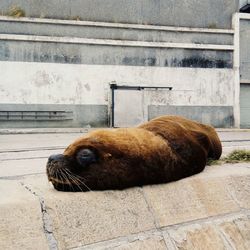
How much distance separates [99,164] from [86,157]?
0.35 ft

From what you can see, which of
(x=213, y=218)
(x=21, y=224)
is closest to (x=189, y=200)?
(x=213, y=218)

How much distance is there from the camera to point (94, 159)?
11.0ft

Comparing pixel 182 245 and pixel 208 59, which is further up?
pixel 208 59

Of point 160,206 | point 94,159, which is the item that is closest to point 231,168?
point 160,206

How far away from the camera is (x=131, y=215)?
3.27 meters

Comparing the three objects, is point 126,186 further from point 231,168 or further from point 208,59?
point 208,59

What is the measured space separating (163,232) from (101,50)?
18.0m

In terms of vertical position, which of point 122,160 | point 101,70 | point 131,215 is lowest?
point 131,215

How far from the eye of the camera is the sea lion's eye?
131 inches

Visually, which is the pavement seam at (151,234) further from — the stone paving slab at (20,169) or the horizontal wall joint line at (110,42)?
the horizontal wall joint line at (110,42)

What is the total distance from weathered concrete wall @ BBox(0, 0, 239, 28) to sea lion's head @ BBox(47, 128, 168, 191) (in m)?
18.1

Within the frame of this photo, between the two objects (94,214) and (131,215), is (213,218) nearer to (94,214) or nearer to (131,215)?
(131,215)

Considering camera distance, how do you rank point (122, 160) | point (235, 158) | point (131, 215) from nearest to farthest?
point (131, 215) → point (122, 160) → point (235, 158)

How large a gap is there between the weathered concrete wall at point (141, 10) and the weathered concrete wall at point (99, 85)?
2357 millimetres
